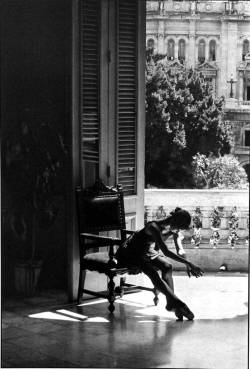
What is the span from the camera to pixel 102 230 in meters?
4.90

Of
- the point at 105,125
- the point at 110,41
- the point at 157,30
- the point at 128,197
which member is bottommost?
the point at 128,197

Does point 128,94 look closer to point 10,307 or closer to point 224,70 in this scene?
point 10,307

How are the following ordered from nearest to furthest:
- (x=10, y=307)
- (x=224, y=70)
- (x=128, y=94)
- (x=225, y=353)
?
(x=225, y=353) → (x=10, y=307) → (x=128, y=94) → (x=224, y=70)

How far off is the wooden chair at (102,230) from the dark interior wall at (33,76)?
0.40m

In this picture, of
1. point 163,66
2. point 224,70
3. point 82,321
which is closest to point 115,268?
point 82,321

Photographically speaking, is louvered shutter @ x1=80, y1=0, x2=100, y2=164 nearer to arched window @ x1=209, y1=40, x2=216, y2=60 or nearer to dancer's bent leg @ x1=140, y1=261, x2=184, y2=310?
dancer's bent leg @ x1=140, y1=261, x2=184, y2=310

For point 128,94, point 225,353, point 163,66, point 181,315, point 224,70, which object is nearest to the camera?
point 225,353

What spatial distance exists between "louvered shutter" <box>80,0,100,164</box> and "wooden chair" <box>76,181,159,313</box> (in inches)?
10.5

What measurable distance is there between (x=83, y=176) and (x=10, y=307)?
3.37 feet

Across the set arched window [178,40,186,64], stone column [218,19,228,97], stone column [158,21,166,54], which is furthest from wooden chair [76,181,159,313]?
arched window [178,40,186,64]

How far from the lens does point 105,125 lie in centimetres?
493

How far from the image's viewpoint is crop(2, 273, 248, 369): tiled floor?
3.58 metres

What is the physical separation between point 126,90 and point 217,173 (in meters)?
19.3

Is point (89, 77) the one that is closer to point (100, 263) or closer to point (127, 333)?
point (100, 263)
